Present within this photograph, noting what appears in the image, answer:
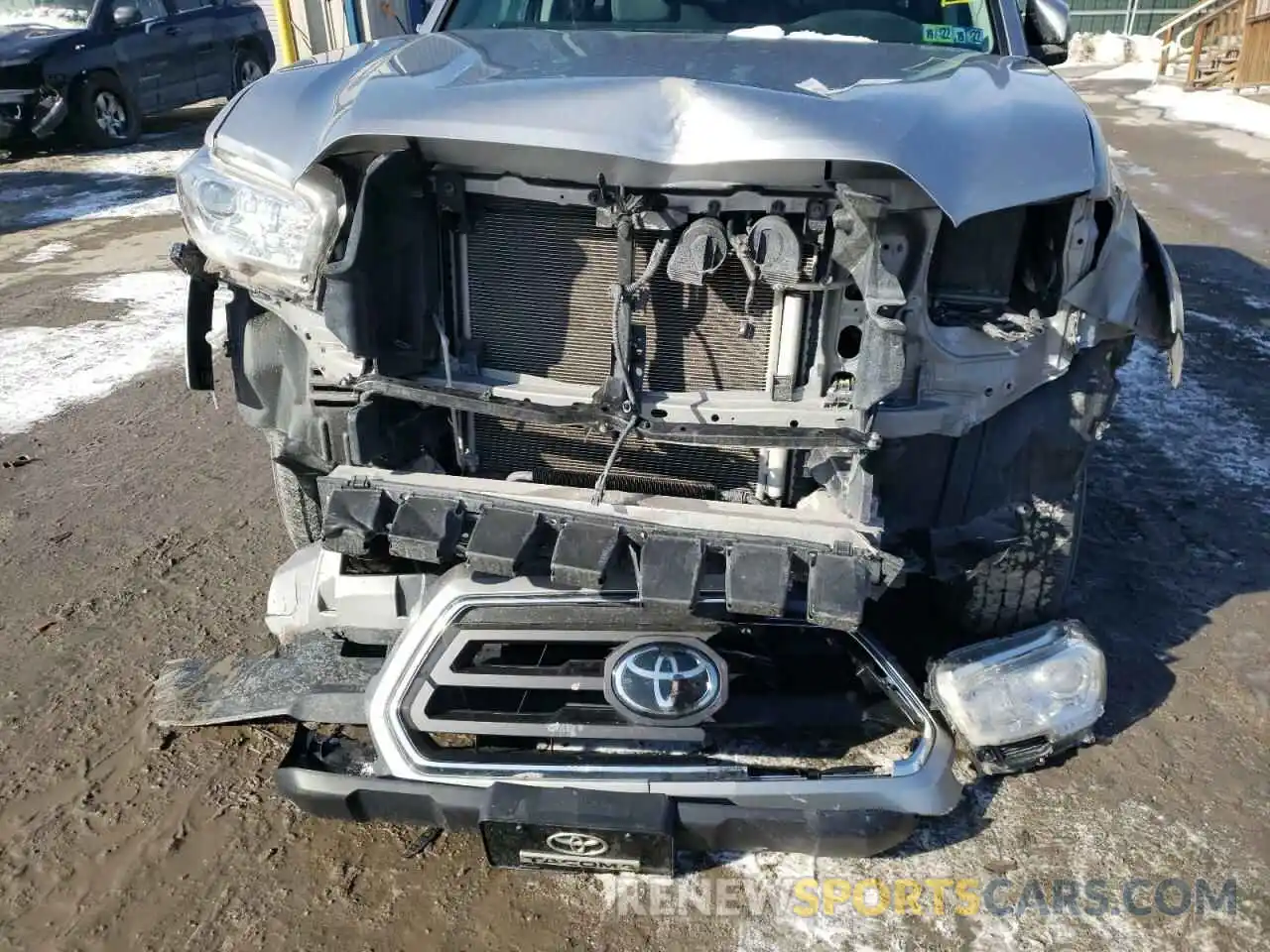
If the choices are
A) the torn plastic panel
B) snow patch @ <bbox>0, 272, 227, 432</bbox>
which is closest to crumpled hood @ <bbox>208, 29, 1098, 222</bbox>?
the torn plastic panel

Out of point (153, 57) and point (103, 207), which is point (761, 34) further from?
point (153, 57)

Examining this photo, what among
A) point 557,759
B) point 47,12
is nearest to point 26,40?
point 47,12

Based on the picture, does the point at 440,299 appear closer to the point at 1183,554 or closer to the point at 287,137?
the point at 287,137

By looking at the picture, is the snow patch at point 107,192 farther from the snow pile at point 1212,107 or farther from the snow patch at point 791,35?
the snow pile at point 1212,107

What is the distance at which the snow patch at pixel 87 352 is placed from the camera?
4.50 metres

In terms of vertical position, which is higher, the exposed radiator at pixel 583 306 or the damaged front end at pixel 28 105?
the exposed radiator at pixel 583 306

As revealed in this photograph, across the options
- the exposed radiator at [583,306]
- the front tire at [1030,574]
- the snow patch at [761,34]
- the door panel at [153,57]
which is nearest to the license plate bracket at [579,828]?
the exposed radiator at [583,306]

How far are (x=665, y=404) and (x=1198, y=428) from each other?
312 cm

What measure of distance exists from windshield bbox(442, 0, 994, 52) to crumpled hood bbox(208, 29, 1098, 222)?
1.55 feet

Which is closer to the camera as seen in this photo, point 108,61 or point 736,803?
point 736,803

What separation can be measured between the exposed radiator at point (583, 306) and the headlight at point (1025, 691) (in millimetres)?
865

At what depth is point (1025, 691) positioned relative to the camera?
227 centimetres

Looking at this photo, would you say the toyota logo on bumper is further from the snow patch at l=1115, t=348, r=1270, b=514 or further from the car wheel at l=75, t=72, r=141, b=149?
the car wheel at l=75, t=72, r=141, b=149

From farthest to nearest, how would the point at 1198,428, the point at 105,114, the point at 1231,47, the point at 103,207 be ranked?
the point at 1231,47 < the point at 105,114 < the point at 103,207 < the point at 1198,428
